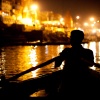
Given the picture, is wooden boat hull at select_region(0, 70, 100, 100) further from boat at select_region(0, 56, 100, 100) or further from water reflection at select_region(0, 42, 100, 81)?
water reflection at select_region(0, 42, 100, 81)

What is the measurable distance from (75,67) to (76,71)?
0.29 ft

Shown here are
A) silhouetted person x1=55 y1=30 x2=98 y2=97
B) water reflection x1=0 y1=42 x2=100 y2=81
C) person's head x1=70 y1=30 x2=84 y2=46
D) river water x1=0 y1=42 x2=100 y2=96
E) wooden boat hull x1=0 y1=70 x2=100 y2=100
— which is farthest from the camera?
water reflection x1=0 y1=42 x2=100 y2=81

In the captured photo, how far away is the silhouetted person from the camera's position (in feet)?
17.4

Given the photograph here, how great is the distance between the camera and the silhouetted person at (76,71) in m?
5.31

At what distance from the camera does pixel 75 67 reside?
5.43 meters

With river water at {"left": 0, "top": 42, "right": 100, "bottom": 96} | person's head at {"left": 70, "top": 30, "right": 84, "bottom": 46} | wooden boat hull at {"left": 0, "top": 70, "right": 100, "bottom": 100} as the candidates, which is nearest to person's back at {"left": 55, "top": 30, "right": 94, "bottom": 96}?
person's head at {"left": 70, "top": 30, "right": 84, "bottom": 46}

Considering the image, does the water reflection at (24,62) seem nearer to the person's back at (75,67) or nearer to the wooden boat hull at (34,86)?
the wooden boat hull at (34,86)

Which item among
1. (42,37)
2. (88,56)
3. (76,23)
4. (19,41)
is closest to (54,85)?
(88,56)

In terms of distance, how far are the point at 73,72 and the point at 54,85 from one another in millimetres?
1842

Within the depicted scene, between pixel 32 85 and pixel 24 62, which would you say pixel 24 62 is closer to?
pixel 24 62

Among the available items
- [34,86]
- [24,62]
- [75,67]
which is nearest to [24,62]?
[24,62]

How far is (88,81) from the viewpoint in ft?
17.9

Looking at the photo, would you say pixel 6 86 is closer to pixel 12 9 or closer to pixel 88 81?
pixel 88 81

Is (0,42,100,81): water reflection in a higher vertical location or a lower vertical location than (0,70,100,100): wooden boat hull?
lower
